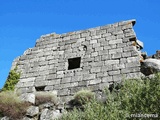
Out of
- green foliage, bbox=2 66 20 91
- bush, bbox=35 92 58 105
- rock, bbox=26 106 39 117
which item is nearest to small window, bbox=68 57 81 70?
bush, bbox=35 92 58 105

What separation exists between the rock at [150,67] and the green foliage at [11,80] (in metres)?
5.13

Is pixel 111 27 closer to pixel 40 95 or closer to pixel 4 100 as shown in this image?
pixel 40 95

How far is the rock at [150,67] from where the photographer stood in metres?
7.91

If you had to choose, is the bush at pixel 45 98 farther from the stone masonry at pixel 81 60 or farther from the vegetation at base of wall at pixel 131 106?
the vegetation at base of wall at pixel 131 106

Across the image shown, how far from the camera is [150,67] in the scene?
26.6 ft

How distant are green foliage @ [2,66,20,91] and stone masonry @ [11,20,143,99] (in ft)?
0.60

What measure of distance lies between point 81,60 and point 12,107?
3.19 m

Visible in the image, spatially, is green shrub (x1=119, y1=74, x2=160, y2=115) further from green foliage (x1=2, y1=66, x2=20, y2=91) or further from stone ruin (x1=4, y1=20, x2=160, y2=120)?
green foliage (x1=2, y1=66, x2=20, y2=91)

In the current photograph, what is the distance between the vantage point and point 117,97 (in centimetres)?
605

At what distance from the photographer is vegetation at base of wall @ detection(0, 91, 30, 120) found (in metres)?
7.82

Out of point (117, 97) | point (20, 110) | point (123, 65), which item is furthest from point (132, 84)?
point (20, 110)

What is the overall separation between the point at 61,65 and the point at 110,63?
2.09m

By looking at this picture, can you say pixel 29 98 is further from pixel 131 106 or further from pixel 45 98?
pixel 131 106

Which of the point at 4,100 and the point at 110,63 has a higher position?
the point at 110,63
